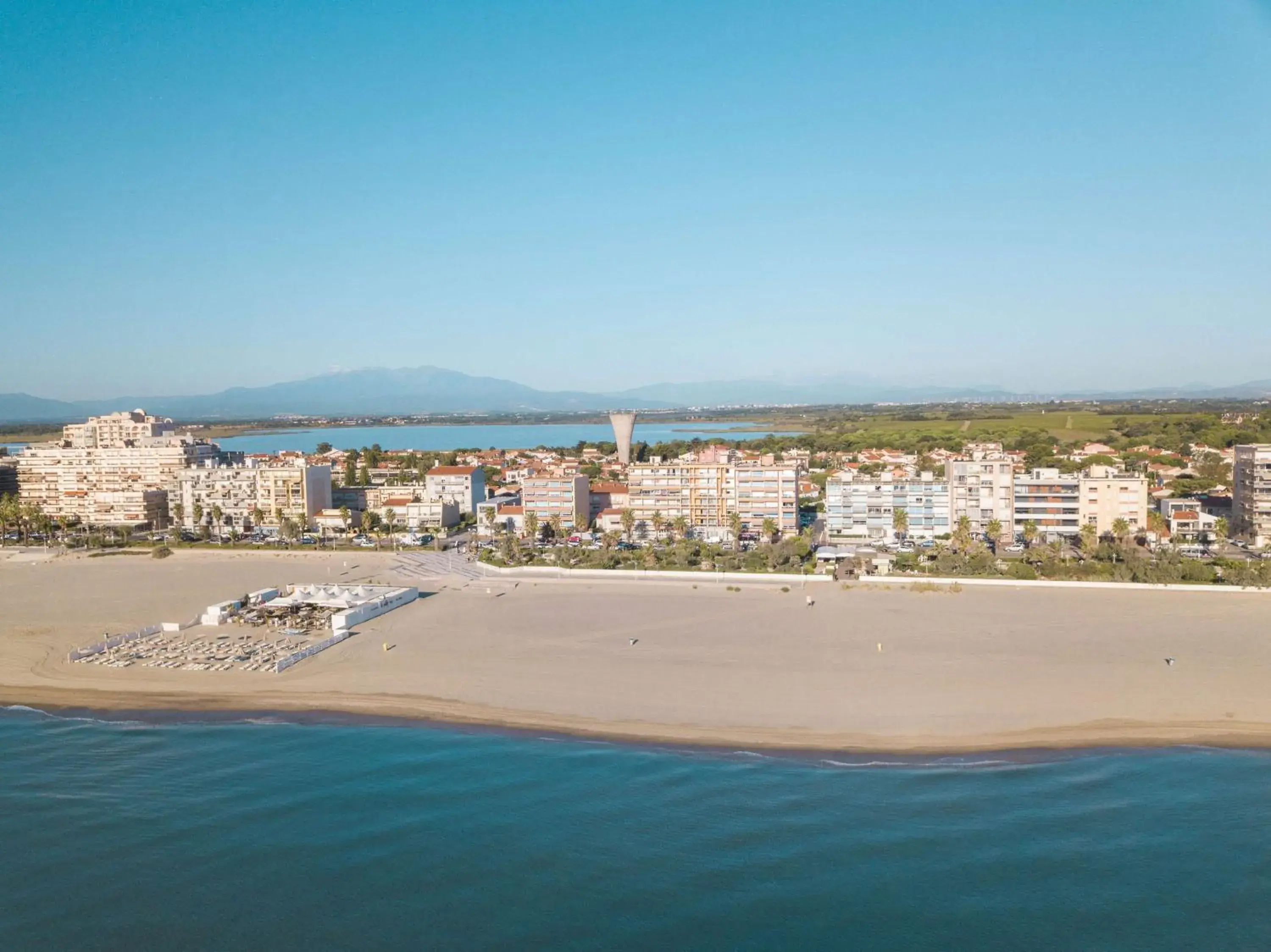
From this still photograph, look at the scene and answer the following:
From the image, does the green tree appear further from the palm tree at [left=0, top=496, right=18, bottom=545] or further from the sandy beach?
the palm tree at [left=0, top=496, right=18, bottom=545]

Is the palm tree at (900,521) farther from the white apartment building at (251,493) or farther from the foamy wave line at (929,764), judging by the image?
the white apartment building at (251,493)

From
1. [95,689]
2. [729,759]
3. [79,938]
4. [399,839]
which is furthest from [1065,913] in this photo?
[95,689]

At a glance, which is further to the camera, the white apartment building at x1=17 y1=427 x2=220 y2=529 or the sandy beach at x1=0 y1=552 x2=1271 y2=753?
the white apartment building at x1=17 y1=427 x2=220 y2=529

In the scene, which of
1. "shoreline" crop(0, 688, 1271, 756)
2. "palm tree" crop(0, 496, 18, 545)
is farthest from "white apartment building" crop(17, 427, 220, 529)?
"shoreline" crop(0, 688, 1271, 756)

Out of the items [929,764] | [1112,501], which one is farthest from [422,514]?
[929,764]

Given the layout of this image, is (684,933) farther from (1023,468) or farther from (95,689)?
(1023,468)

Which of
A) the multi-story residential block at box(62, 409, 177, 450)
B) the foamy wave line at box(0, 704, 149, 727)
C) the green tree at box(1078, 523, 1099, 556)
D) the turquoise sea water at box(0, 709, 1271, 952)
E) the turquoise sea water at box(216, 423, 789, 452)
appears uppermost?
the multi-story residential block at box(62, 409, 177, 450)

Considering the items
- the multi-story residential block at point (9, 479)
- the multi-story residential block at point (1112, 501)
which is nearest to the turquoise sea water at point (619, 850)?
the multi-story residential block at point (1112, 501)
